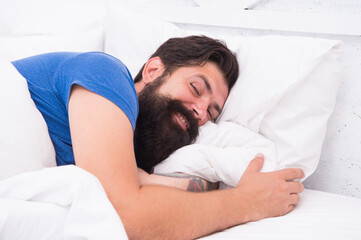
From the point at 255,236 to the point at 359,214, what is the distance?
1.18ft

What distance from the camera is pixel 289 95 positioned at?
3.89ft

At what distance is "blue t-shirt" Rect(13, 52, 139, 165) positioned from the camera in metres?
0.89

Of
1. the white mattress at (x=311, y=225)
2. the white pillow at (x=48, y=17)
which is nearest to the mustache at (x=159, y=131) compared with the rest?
the white mattress at (x=311, y=225)

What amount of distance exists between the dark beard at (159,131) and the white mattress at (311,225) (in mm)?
357

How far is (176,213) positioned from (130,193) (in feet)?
0.39

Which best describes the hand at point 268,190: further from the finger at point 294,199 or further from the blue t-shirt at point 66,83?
the blue t-shirt at point 66,83

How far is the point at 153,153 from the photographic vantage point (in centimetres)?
115

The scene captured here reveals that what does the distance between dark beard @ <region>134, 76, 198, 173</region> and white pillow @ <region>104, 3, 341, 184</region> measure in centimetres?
21

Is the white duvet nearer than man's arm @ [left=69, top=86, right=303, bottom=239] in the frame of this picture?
Yes

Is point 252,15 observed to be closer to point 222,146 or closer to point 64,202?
point 222,146

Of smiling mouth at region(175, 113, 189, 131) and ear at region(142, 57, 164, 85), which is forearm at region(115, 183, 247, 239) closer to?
smiling mouth at region(175, 113, 189, 131)

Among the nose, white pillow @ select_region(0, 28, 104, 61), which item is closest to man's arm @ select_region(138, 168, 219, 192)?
the nose

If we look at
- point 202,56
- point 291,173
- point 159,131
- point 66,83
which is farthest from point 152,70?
point 291,173

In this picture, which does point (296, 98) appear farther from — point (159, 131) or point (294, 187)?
point (159, 131)
